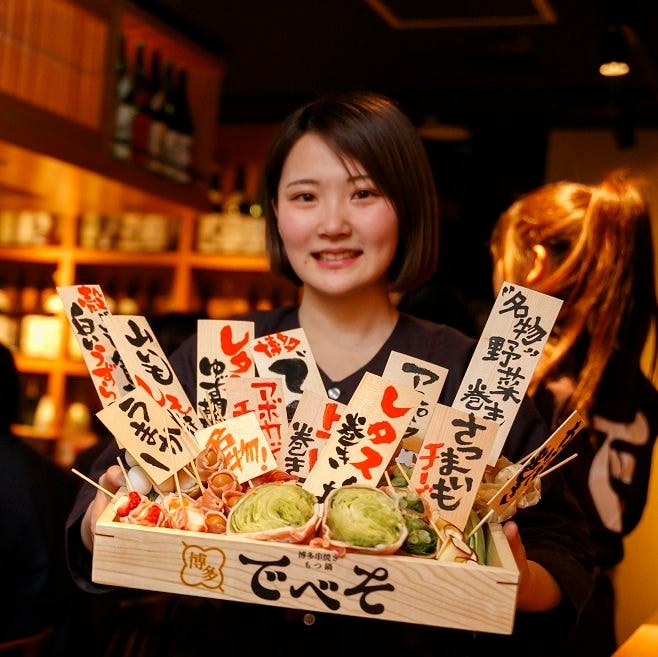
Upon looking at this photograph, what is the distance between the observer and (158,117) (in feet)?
12.4

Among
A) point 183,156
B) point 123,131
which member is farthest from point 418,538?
point 183,156

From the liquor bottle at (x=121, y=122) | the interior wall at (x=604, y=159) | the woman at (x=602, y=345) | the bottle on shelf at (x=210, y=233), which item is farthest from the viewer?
the bottle on shelf at (x=210, y=233)

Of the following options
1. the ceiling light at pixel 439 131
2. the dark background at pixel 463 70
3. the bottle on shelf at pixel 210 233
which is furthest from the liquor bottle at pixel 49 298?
the ceiling light at pixel 439 131

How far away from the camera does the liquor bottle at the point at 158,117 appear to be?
3.47m

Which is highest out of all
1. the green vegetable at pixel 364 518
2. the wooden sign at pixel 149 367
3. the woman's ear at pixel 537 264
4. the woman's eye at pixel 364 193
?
the woman's eye at pixel 364 193

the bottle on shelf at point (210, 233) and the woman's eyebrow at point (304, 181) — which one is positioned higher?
the bottle on shelf at point (210, 233)

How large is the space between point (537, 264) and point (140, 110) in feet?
6.19

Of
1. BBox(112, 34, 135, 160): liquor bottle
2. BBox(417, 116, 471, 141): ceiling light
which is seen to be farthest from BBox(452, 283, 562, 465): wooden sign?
BBox(417, 116, 471, 141): ceiling light

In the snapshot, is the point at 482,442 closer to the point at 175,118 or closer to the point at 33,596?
the point at 33,596

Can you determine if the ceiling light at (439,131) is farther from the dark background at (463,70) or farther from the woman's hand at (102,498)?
the woman's hand at (102,498)

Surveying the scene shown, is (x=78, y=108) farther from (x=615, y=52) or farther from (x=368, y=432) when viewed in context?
(x=368, y=432)

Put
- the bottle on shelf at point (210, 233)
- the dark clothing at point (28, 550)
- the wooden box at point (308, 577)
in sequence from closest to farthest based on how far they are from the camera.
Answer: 1. the wooden box at point (308, 577)
2. the dark clothing at point (28, 550)
3. the bottle on shelf at point (210, 233)

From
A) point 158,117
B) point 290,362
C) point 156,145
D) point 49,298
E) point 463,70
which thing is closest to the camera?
point 290,362

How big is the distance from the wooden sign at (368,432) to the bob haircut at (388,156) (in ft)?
1.11
